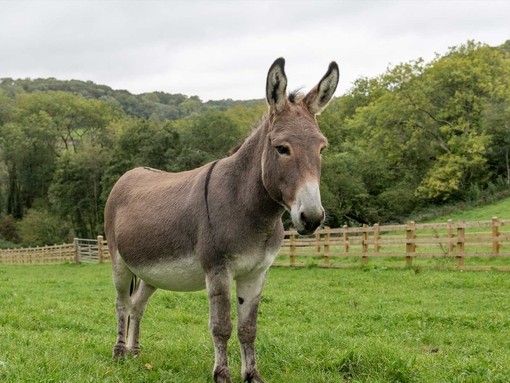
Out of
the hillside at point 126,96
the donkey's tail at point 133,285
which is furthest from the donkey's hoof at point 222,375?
the hillside at point 126,96

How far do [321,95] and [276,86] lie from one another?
1.49 ft

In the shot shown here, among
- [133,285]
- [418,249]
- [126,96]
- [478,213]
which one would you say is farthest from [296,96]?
[126,96]

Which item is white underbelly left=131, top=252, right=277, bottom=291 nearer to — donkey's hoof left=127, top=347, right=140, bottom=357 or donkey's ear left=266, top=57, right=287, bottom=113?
donkey's hoof left=127, top=347, right=140, bottom=357

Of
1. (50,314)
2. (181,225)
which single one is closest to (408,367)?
(181,225)

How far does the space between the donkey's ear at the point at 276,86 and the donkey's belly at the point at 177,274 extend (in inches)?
56.6

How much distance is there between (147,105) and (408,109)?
86.2m

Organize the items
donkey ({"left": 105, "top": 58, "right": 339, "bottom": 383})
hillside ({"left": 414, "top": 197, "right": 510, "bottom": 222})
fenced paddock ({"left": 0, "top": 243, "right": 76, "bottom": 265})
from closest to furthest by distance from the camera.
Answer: donkey ({"left": 105, "top": 58, "right": 339, "bottom": 383}) → hillside ({"left": 414, "top": 197, "right": 510, "bottom": 222}) → fenced paddock ({"left": 0, "top": 243, "right": 76, "bottom": 265})

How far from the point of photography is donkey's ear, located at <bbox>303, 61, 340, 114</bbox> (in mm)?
4125

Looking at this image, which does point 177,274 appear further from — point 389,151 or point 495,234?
point 389,151

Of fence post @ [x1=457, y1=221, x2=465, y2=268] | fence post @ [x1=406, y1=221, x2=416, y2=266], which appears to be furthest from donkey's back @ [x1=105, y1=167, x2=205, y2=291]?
fence post @ [x1=406, y1=221, x2=416, y2=266]

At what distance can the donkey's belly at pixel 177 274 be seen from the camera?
4.39 metres

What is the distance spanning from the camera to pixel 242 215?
13.6 ft

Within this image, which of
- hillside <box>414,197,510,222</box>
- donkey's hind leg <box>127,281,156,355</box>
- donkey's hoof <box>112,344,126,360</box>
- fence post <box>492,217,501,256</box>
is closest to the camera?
donkey's hoof <box>112,344,126,360</box>

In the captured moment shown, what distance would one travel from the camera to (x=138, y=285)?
5.88 metres
